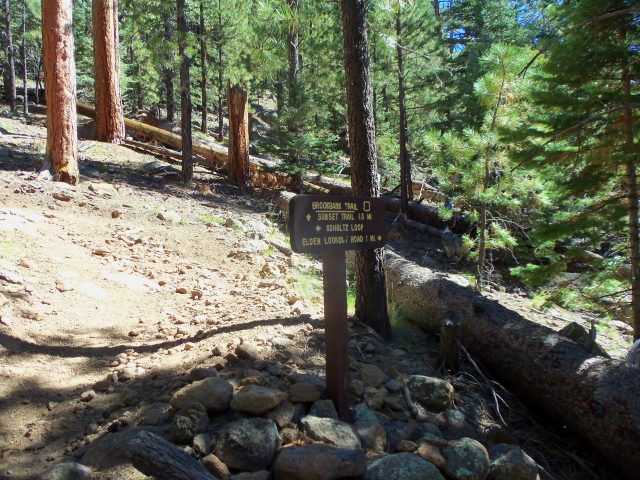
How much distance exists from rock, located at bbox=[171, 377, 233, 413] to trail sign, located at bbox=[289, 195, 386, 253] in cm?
122

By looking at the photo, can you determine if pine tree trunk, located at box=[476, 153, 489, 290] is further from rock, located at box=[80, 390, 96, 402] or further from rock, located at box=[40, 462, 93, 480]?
rock, located at box=[40, 462, 93, 480]

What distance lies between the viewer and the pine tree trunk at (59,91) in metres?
Result: 8.34

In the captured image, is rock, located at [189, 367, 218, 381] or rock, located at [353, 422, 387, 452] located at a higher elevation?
rock, located at [189, 367, 218, 381]

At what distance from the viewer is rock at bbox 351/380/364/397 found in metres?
Answer: 3.96

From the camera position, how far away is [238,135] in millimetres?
13539

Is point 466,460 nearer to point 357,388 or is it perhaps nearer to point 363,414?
point 363,414

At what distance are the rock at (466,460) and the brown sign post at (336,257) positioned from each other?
816 millimetres

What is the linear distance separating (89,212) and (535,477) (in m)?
7.61

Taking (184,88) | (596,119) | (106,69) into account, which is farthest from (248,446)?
(106,69)

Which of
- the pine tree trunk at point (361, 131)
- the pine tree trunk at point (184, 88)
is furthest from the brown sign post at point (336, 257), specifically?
the pine tree trunk at point (184, 88)

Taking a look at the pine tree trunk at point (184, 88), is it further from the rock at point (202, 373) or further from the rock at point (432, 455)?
the rock at point (432, 455)

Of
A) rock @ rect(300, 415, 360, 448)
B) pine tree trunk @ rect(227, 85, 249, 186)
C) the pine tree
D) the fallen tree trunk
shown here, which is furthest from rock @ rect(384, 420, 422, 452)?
pine tree trunk @ rect(227, 85, 249, 186)

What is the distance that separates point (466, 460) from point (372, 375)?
48.3 inches

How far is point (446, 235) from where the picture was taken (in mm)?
12453
